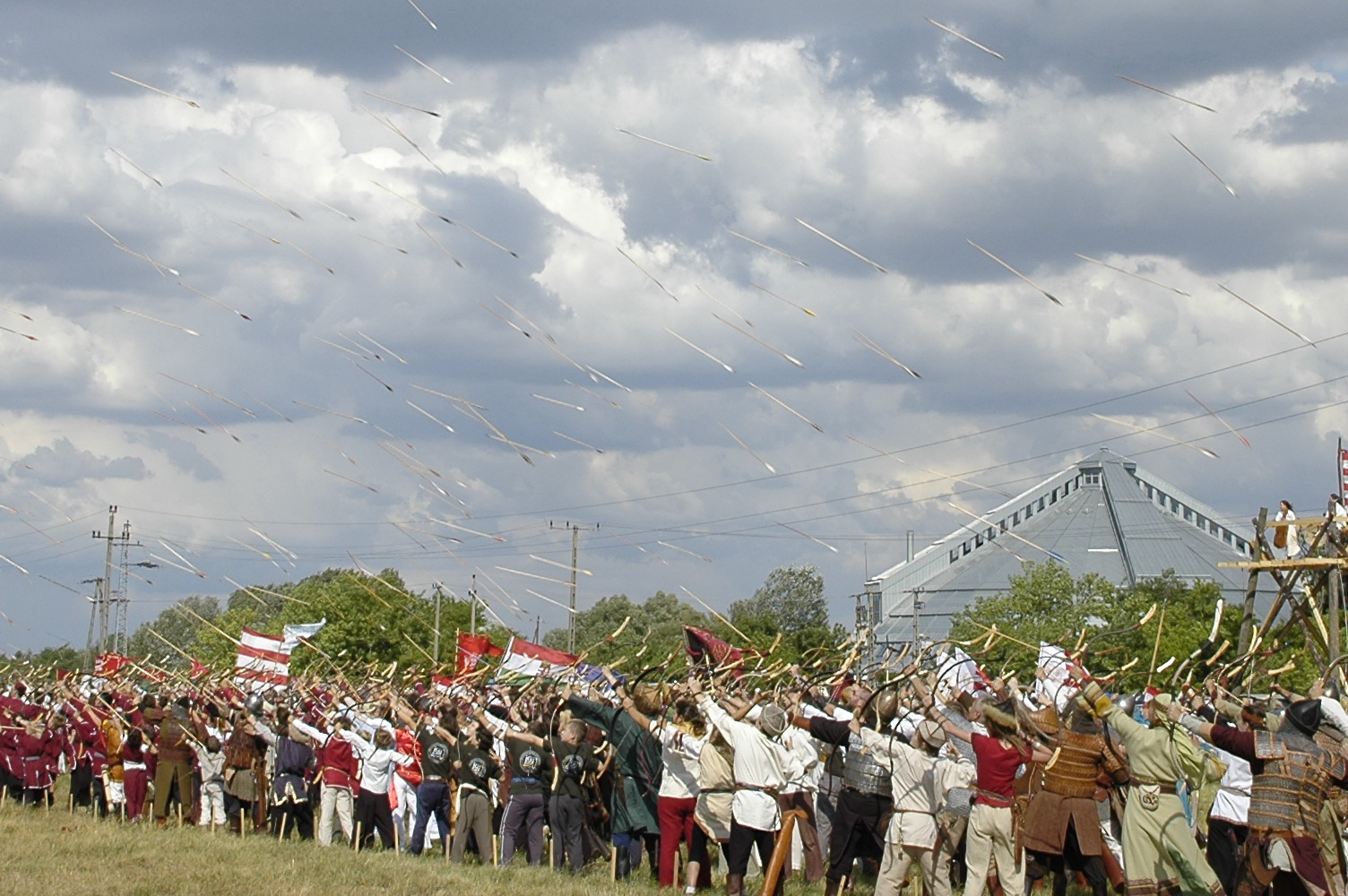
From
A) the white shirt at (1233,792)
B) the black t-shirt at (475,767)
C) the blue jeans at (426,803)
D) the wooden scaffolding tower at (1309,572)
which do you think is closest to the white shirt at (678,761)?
the black t-shirt at (475,767)

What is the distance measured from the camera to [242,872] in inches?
610

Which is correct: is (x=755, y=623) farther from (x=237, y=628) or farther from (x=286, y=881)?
(x=286, y=881)

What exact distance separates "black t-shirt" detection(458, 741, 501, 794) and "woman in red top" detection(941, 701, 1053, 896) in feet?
19.6

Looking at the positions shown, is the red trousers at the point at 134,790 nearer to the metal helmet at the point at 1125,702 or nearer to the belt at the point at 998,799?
the belt at the point at 998,799

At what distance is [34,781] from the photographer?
23125 millimetres

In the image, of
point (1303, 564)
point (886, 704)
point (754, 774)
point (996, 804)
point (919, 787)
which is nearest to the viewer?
point (996, 804)

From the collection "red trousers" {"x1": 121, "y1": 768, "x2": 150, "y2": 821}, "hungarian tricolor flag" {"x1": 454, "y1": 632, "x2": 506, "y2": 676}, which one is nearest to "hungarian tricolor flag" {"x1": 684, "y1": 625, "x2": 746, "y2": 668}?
"hungarian tricolor flag" {"x1": 454, "y1": 632, "x2": 506, "y2": 676}

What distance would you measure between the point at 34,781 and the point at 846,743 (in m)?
14.7

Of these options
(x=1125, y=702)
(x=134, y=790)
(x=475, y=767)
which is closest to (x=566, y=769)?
(x=475, y=767)

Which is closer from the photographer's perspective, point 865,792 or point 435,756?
point 865,792

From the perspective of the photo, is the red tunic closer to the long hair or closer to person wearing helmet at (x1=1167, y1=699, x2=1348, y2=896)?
the long hair

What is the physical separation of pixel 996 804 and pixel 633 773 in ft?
13.8

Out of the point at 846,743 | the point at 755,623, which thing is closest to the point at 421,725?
the point at 846,743

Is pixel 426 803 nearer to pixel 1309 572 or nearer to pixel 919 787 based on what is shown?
pixel 919 787
